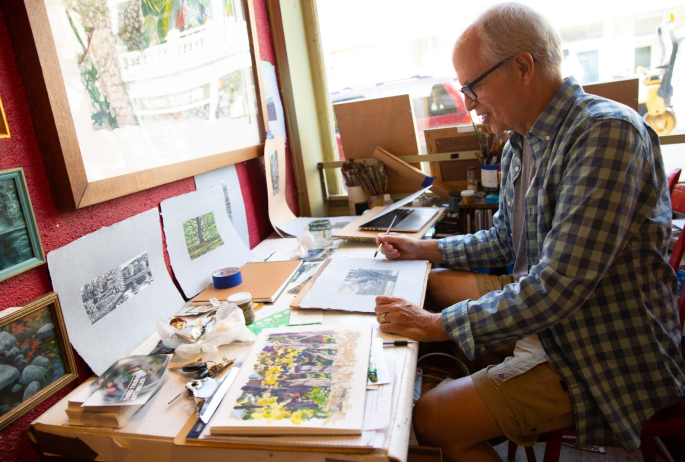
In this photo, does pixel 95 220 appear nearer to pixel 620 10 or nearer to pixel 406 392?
pixel 406 392

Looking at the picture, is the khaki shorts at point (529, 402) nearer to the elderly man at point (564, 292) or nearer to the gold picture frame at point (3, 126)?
the elderly man at point (564, 292)

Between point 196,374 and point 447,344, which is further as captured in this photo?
point 447,344

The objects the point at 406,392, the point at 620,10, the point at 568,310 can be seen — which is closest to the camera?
the point at 406,392

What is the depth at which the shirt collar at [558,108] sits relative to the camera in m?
1.00

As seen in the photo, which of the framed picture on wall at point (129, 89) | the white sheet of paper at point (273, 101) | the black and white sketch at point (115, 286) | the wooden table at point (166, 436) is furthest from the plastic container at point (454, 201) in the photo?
the black and white sketch at point (115, 286)

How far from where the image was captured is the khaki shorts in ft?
3.16

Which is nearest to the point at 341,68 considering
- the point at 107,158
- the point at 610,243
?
the point at 107,158

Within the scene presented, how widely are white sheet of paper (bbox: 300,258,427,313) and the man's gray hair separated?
1.94 feet

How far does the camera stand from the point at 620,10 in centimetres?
196

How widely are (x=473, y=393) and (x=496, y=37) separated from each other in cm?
82

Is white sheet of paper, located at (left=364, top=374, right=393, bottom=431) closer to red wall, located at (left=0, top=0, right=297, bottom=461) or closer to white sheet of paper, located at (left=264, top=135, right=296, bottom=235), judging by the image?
red wall, located at (left=0, top=0, right=297, bottom=461)

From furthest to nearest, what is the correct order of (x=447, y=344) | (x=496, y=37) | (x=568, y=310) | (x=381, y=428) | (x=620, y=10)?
(x=620, y=10)
(x=447, y=344)
(x=496, y=37)
(x=568, y=310)
(x=381, y=428)

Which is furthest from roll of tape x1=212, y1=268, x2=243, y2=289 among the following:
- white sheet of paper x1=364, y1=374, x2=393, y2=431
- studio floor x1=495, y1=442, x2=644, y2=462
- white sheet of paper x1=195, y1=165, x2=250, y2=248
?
studio floor x1=495, y1=442, x2=644, y2=462

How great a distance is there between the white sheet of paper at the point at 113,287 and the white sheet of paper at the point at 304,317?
360 millimetres
